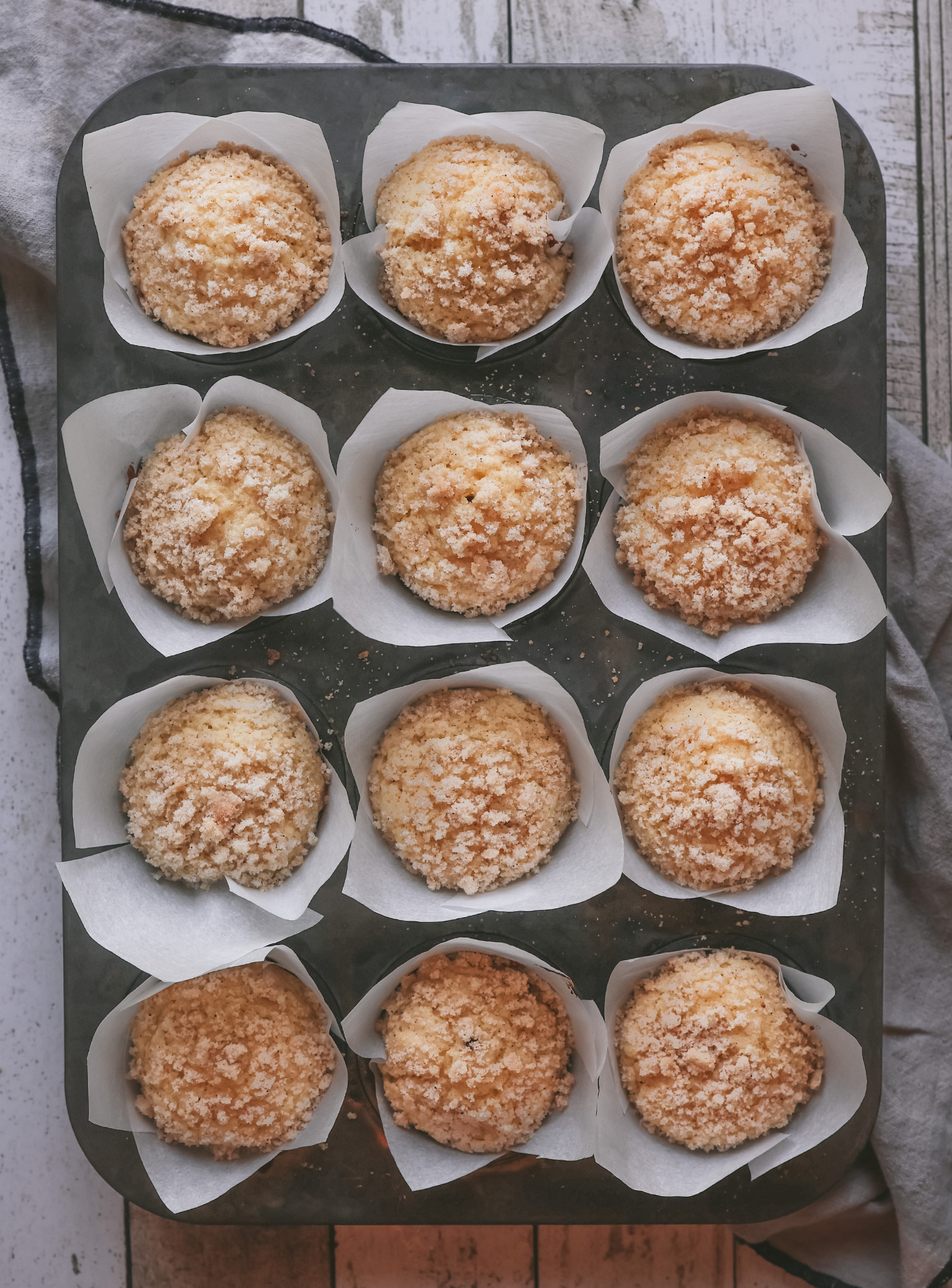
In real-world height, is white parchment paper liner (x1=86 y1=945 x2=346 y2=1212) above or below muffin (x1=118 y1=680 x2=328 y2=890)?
below

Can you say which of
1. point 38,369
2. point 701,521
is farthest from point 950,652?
point 38,369

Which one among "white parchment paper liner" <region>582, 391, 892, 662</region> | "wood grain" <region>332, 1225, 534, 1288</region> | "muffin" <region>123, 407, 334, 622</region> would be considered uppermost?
"muffin" <region>123, 407, 334, 622</region>

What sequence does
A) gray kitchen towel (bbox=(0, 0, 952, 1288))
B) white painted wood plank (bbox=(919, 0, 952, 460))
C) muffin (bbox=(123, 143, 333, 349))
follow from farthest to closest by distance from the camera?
white painted wood plank (bbox=(919, 0, 952, 460)), gray kitchen towel (bbox=(0, 0, 952, 1288)), muffin (bbox=(123, 143, 333, 349))

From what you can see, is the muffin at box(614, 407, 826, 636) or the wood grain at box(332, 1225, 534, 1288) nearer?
the muffin at box(614, 407, 826, 636)

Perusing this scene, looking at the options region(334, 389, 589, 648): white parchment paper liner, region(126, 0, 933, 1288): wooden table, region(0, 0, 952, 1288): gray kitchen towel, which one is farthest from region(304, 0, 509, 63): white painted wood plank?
region(334, 389, 589, 648): white parchment paper liner

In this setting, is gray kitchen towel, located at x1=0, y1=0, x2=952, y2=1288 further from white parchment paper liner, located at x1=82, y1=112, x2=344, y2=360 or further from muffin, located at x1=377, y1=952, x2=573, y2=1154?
muffin, located at x1=377, y1=952, x2=573, y2=1154

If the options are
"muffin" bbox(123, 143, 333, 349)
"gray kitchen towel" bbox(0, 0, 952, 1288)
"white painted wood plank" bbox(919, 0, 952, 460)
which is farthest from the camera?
"white painted wood plank" bbox(919, 0, 952, 460)

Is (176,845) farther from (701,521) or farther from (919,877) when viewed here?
(919,877)
